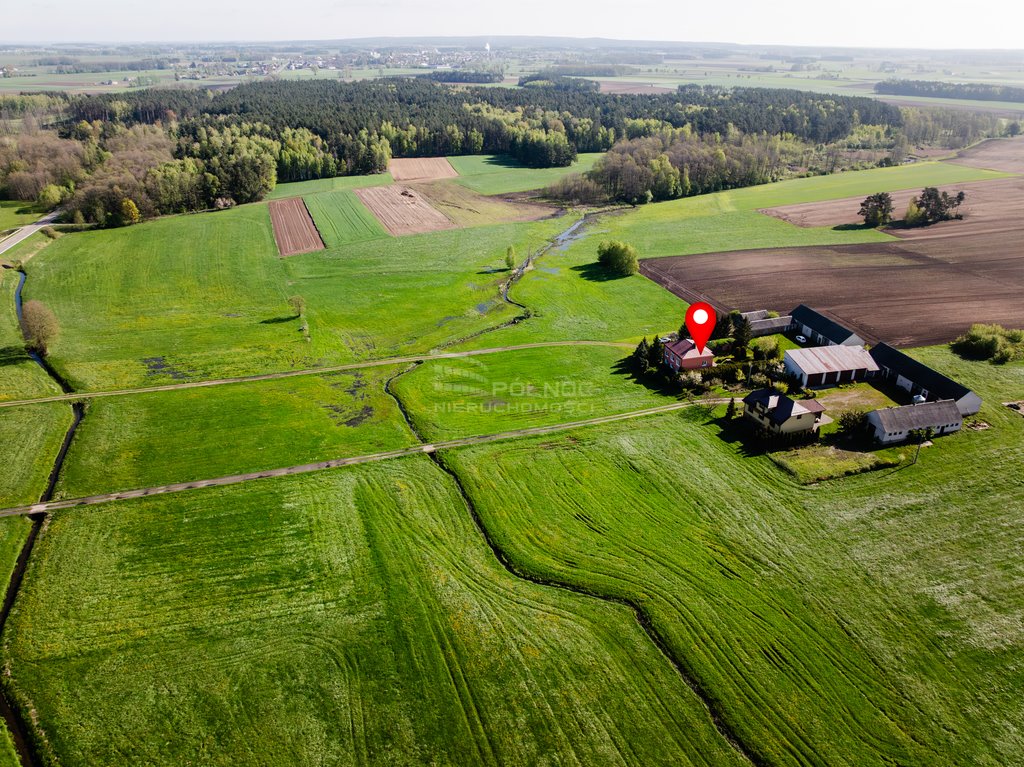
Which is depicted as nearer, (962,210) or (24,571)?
(24,571)

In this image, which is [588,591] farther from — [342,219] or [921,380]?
[342,219]

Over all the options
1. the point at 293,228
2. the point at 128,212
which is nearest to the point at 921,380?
the point at 293,228

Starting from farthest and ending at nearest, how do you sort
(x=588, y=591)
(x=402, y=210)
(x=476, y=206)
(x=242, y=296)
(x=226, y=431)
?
1. (x=476, y=206)
2. (x=402, y=210)
3. (x=242, y=296)
4. (x=226, y=431)
5. (x=588, y=591)

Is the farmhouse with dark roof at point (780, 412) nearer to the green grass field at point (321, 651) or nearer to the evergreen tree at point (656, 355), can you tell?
the evergreen tree at point (656, 355)

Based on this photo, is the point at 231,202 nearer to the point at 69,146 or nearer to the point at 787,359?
the point at 69,146

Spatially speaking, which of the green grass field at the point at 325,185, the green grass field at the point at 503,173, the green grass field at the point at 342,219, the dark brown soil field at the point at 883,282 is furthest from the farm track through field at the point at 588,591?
the green grass field at the point at 503,173

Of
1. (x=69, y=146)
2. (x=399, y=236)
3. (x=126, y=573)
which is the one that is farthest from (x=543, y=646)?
(x=69, y=146)

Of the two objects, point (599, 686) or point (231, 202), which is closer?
point (599, 686)
